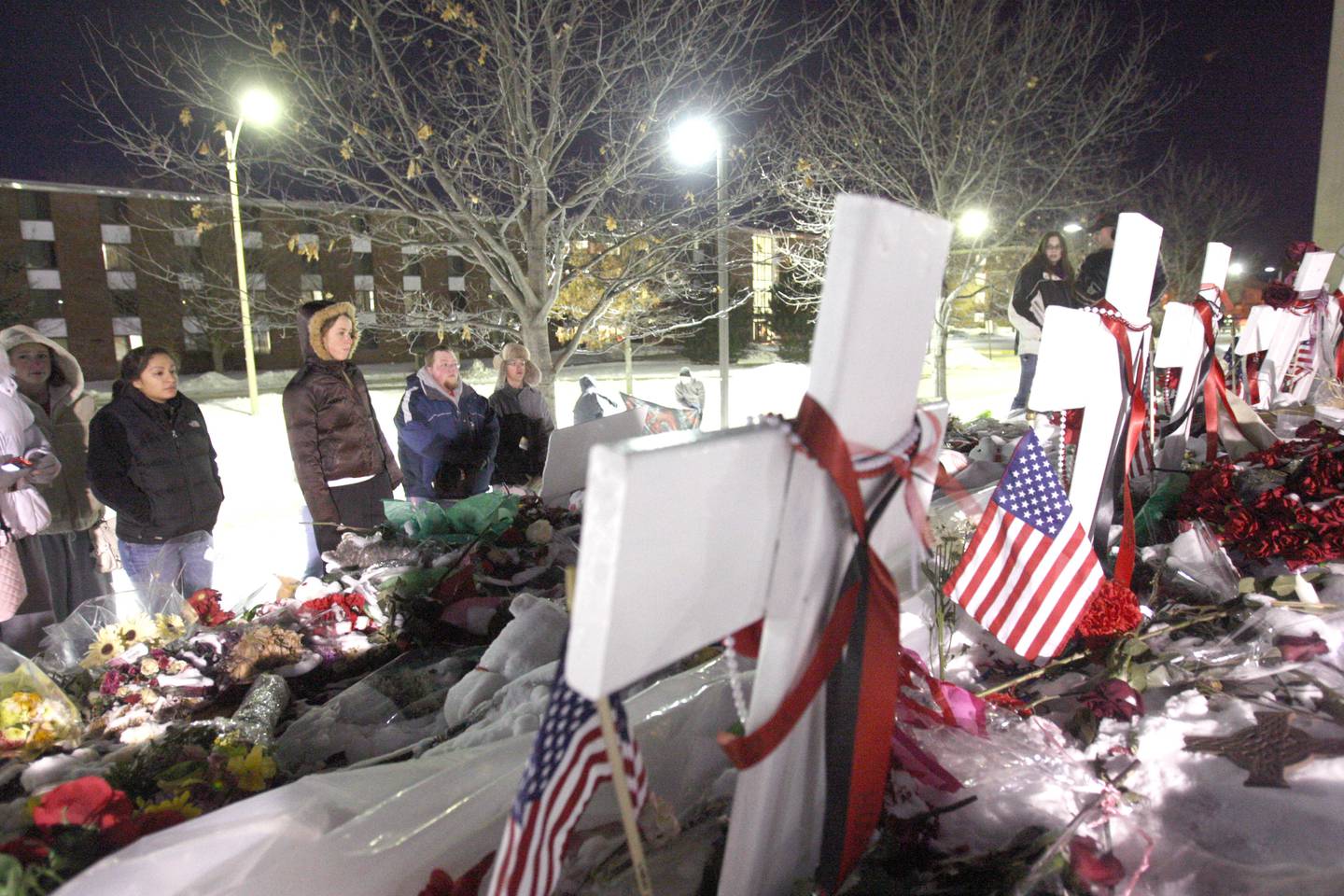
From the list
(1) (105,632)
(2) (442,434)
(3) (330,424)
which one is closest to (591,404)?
(2) (442,434)

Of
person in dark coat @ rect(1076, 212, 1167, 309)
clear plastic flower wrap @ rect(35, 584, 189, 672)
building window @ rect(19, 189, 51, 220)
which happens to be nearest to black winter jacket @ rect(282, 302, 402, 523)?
clear plastic flower wrap @ rect(35, 584, 189, 672)

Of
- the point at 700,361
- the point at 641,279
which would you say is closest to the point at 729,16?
the point at 641,279

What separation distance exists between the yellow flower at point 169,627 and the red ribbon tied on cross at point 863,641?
214 centimetres

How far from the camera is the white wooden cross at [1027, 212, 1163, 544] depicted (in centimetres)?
268

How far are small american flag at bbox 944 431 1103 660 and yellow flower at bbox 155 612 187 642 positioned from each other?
91.9 inches

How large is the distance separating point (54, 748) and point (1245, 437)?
502 centimetres

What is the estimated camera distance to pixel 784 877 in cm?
141

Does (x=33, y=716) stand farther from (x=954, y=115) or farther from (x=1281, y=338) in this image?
(x=954, y=115)

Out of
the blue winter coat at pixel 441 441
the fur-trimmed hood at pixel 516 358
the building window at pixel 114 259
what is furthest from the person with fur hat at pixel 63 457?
the building window at pixel 114 259

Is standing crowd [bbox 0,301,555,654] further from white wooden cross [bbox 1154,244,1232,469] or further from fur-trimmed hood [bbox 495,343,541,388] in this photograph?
white wooden cross [bbox 1154,244,1232,469]

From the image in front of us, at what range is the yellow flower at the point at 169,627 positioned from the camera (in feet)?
8.57

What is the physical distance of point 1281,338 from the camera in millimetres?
6172

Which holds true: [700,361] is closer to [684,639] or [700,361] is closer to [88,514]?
[88,514]

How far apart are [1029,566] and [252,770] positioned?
1.97m
